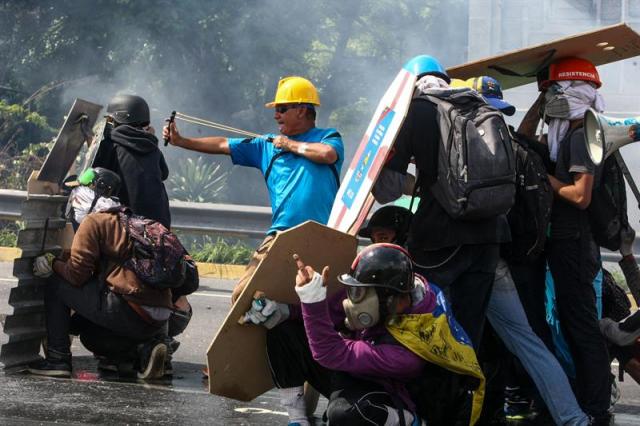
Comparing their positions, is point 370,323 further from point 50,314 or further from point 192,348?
point 192,348

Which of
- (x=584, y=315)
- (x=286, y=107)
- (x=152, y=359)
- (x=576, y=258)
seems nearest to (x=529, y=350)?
(x=584, y=315)

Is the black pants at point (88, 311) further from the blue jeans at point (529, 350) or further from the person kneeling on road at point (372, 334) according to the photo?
the blue jeans at point (529, 350)

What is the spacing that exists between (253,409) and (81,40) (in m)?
17.2

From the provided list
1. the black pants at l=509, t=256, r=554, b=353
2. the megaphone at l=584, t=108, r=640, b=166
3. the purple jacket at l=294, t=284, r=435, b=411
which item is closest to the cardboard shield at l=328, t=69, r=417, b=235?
the purple jacket at l=294, t=284, r=435, b=411

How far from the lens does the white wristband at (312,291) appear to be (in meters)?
4.23

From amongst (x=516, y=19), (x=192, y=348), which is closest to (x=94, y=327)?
(x=192, y=348)

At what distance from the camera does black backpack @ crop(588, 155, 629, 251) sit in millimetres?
5301

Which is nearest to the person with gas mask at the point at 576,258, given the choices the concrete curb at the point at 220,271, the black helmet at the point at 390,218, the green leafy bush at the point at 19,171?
the black helmet at the point at 390,218

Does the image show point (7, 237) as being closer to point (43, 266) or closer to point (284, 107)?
point (43, 266)

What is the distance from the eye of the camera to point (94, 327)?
617 centimetres

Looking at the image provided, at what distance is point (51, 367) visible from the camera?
236 inches

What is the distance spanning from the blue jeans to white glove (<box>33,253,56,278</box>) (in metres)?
2.27

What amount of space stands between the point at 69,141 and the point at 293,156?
125 cm

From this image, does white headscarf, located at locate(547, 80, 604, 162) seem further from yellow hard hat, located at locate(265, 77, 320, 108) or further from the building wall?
the building wall
